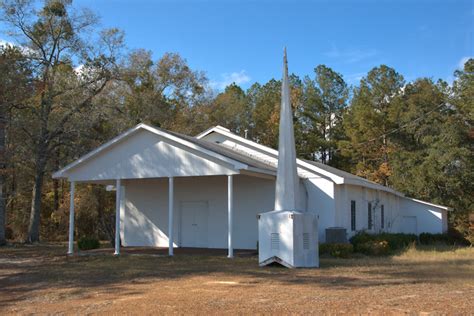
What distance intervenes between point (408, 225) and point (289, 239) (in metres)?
17.5

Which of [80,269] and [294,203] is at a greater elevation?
[294,203]

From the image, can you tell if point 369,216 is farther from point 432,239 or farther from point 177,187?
point 177,187

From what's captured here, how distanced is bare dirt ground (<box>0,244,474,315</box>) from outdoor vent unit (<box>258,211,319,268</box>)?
1.31 feet

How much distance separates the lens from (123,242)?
2409 centimetres

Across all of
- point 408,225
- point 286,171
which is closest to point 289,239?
point 286,171

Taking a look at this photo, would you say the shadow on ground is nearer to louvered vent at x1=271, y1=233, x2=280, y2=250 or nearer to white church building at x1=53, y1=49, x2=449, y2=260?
louvered vent at x1=271, y1=233, x2=280, y2=250

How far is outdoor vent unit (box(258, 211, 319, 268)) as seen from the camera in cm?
1403

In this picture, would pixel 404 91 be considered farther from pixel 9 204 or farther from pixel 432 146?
pixel 9 204

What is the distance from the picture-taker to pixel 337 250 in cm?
1744

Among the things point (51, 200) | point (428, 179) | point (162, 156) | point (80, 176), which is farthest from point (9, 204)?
point (428, 179)

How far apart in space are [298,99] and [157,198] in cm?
2575

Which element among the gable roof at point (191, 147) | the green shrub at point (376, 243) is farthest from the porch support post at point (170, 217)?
the green shrub at point (376, 243)

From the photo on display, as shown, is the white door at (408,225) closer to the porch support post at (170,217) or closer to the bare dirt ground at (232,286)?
the bare dirt ground at (232,286)

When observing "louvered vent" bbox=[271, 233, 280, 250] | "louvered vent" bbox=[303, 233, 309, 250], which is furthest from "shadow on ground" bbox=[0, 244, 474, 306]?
"louvered vent" bbox=[303, 233, 309, 250]
